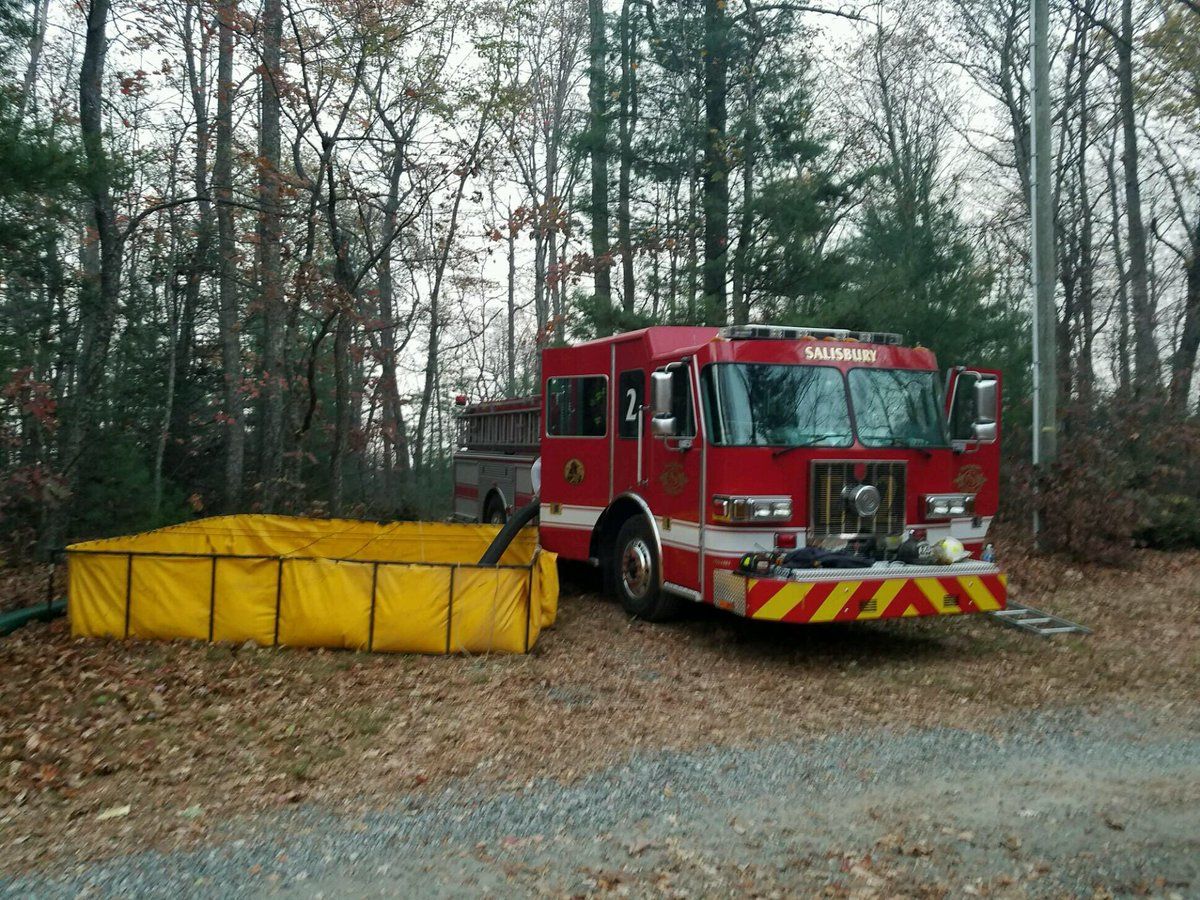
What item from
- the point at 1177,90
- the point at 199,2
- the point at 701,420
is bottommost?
the point at 701,420

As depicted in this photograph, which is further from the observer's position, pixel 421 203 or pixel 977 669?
pixel 421 203

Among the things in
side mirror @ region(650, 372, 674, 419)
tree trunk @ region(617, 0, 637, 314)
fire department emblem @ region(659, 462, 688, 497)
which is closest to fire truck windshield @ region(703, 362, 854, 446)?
side mirror @ region(650, 372, 674, 419)

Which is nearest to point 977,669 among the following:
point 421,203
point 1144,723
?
point 1144,723

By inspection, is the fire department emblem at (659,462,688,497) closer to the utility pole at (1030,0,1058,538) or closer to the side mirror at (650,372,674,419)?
the side mirror at (650,372,674,419)

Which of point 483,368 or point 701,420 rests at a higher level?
point 483,368

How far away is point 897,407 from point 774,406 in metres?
1.22

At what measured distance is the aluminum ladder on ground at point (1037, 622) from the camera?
367 inches

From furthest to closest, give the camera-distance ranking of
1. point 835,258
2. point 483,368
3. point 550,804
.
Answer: point 483,368 < point 835,258 < point 550,804

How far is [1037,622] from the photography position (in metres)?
9.59

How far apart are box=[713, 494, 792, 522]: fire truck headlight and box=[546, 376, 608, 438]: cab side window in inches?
90.4

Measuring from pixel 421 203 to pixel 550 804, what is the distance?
11533 millimetres

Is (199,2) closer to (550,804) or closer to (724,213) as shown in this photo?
(724,213)

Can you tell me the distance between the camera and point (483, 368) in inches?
1438

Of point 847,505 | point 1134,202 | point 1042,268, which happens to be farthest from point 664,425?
point 1134,202
